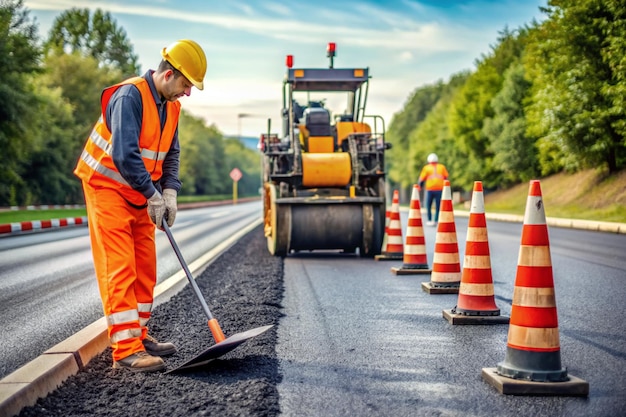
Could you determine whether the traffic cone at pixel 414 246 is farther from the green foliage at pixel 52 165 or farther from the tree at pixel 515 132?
the green foliage at pixel 52 165

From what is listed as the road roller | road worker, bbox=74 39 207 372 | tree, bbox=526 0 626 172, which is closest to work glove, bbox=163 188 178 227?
road worker, bbox=74 39 207 372

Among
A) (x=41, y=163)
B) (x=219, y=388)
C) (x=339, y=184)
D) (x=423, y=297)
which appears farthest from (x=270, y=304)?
(x=41, y=163)

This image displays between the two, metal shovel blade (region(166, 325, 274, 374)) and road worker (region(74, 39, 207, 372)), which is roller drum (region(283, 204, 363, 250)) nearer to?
road worker (region(74, 39, 207, 372))

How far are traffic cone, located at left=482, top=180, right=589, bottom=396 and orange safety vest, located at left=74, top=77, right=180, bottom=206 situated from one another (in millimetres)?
2326

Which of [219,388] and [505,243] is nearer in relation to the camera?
[219,388]

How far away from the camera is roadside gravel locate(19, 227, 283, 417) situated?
12.5ft

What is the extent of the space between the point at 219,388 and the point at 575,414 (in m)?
1.80

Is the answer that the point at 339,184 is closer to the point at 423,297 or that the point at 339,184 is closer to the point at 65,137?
the point at 423,297

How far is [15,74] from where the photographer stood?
27438 millimetres

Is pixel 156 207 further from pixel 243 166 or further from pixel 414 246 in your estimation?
pixel 243 166

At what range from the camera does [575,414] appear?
366 cm

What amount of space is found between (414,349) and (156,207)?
6.31 feet

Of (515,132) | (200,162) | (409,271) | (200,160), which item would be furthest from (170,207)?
(200,162)

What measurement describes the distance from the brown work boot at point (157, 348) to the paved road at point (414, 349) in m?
0.70
